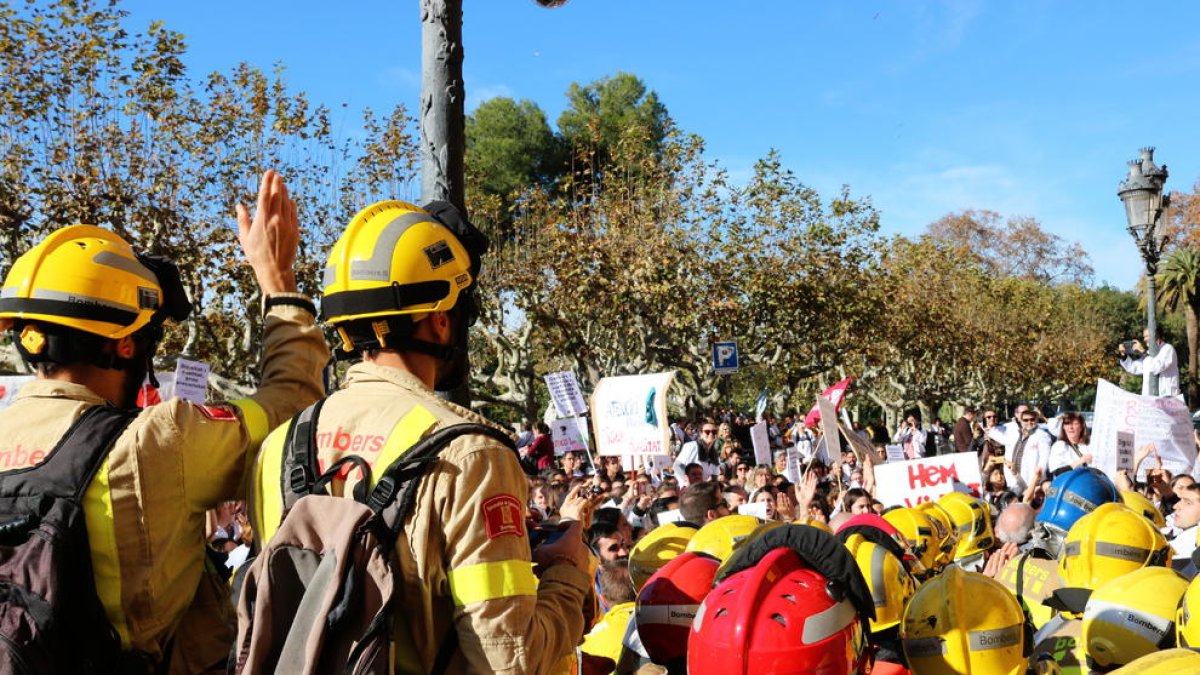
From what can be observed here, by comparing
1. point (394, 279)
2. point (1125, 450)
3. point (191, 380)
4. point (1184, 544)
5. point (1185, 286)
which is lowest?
point (1184, 544)

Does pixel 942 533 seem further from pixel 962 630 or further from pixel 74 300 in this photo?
pixel 74 300

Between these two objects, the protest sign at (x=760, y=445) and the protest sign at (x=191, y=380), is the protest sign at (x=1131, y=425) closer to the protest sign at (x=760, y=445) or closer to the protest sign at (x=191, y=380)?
the protest sign at (x=760, y=445)

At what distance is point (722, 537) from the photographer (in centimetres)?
441

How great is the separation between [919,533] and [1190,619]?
8.83 ft

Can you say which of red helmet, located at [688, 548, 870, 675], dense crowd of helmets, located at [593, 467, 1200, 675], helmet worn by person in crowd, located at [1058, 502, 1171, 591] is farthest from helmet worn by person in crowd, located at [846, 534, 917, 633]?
helmet worn by person in crowd, located at [1058, 502, 1171, 591]

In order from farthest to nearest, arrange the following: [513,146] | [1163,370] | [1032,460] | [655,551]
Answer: [513,146] → [1163,370] → [1032,460] → [655,551]

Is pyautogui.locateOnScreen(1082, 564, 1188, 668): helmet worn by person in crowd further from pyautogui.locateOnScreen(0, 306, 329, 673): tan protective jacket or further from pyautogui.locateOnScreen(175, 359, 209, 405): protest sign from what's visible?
pyautogui.locateOnScreen(175, 359, 209, 405): protest sign

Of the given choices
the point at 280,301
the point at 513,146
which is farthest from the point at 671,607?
the point at 513,146

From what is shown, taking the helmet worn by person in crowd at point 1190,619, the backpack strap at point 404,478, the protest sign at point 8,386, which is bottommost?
the helmet worn by person in crowd at point 1190,619

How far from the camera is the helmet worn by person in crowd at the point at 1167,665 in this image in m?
1.67

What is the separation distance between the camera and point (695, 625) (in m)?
2.89

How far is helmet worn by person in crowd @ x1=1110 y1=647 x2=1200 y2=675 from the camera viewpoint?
1675mm

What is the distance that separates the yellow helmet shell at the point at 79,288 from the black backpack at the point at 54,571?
34 centimetres

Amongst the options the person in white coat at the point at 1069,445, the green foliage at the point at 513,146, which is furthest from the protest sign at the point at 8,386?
the green foliage at the point at 513,146
